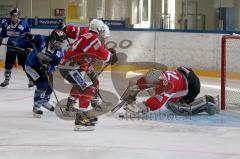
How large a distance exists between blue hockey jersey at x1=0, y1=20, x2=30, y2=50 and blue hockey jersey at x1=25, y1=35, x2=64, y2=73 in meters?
2.28

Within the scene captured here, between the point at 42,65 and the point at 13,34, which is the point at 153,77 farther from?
the point at 13,34

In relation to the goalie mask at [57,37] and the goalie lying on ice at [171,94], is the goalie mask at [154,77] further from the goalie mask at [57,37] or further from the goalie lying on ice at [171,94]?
the goalie mask at [57,37]

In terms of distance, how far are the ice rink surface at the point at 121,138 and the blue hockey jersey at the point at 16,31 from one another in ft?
7.18

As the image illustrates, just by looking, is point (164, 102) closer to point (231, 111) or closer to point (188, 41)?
point (231, 111)

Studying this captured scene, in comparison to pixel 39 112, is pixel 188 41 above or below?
above

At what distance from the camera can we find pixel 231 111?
21.2 ft

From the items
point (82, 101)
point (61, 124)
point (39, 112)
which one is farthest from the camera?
point (39, 112)

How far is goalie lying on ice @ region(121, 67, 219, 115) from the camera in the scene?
5.89 meters

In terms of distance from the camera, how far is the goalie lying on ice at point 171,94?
5.89 metres

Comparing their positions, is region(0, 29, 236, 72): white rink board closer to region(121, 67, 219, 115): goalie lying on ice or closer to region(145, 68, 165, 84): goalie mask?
region(121, 67, 219, 115): goalie lying on ice

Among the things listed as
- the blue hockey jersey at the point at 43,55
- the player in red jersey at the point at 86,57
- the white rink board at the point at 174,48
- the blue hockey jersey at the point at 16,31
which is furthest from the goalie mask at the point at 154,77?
the white rink board at the point at 174,48

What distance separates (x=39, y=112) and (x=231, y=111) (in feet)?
6.87

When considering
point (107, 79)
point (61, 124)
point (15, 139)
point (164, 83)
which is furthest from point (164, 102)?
point (107, 79)

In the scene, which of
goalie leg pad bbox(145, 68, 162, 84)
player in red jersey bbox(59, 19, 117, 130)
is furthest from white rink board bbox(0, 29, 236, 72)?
player in red jersey bbox(59, 19, 117, 130)
